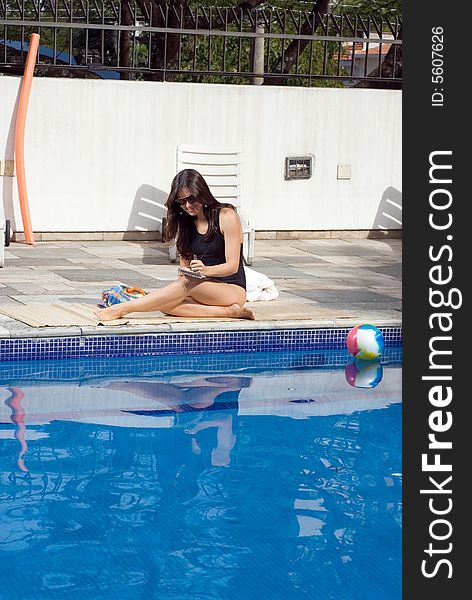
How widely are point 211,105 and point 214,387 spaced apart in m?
6.13

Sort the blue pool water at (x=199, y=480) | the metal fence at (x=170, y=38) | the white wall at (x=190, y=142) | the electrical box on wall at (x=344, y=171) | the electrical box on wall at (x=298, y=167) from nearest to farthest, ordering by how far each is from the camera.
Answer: the blue pool water at (x=199, y=480)
the white wall at (x=190, y=142)
the metal fence at (x=170, y=38)
the electrical box on wall at (x=298, y=167)
the electrical box on wall at (x=344, y=171)

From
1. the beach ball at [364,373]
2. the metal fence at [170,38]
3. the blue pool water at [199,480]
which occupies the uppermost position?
the metal fence at [170,38]

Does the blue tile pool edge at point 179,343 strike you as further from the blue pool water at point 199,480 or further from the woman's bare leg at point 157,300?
the woman's bare leg at point 157,300

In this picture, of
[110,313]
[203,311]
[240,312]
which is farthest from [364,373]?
[110,313]

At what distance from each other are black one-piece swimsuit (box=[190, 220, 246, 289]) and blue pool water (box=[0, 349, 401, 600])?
64 centimetres

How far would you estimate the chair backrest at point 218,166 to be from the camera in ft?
41.6

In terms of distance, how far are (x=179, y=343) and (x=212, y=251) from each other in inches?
30.6

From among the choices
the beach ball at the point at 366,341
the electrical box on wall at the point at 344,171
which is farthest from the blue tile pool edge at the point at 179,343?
the electrical box on wall at the point at 344,171

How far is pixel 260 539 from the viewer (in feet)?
16.9

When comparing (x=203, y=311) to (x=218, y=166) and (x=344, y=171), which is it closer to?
(x=218, y=166)

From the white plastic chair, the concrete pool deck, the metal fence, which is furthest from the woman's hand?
the metal fence

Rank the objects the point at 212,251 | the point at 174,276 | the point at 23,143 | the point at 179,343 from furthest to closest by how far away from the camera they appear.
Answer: the point at 23,143, the point at 174,276, the point at 212,251, the point at 179,343

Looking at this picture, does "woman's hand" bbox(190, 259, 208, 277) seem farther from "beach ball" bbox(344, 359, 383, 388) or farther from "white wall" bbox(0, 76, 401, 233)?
"white wall" bbox(0, 76, 401, 233)

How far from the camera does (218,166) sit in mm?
12836
